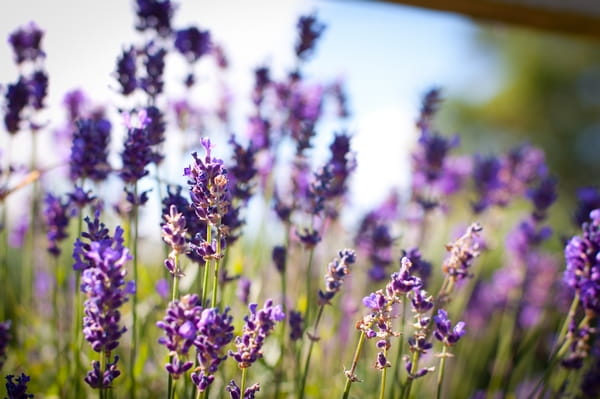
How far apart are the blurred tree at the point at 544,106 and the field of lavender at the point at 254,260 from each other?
25.7 feet

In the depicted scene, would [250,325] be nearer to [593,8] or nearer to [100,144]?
[100,144]

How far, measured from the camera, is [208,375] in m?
0.76

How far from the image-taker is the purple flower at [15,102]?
1192 mm

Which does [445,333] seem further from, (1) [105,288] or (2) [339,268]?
(1) [105,288]

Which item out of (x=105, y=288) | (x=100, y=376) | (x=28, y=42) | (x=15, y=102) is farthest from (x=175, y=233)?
(x=28, y=42)

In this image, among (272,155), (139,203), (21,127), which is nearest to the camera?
(139,203)

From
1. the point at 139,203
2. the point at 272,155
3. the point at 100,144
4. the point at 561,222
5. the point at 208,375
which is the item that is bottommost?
the point at 208,375

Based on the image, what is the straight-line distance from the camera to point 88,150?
1.04m

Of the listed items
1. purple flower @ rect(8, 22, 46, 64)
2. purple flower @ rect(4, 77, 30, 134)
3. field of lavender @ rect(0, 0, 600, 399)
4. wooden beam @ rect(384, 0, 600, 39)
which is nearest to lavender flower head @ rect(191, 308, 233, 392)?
field of lavender @ rect(0, 0, 600, 399)

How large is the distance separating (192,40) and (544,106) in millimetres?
9746

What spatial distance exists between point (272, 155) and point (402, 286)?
0.89 metres

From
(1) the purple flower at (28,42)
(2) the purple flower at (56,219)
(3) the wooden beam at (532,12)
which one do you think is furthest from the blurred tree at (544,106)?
(2) the purple flower at (56,219)

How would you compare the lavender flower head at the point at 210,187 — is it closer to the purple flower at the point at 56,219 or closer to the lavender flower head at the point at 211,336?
the lavender flower head at the point at 211,336

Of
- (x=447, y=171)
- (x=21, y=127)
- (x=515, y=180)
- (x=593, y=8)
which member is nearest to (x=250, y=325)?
(x=21, y=127)
